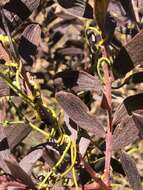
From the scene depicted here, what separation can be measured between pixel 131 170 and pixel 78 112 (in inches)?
5.0

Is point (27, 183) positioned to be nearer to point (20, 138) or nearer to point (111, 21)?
point (20, 138)

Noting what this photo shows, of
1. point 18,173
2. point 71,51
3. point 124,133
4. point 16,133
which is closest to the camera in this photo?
point 18,173

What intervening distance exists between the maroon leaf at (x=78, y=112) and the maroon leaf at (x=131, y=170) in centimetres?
6

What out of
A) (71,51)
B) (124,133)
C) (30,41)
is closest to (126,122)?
(124,133)

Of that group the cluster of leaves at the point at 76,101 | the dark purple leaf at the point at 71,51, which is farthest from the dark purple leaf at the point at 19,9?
the dark purple leaf at the point at 71,51

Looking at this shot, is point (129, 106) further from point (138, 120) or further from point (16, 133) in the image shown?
point (16, 133)

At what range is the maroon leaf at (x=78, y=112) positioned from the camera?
0.80 metres

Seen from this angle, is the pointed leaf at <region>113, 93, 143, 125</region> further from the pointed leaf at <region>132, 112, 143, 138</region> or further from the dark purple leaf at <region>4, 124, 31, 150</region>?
the dark purple leaf at <region>4, 124, 31, 150</region>

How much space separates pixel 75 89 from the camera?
3.04ft

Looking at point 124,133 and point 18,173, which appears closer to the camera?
point 18,173

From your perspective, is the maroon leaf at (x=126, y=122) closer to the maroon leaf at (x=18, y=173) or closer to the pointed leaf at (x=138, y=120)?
the pointed leaf at (x=138, y=120)

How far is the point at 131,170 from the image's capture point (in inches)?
32.2

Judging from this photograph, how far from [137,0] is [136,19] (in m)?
0.07

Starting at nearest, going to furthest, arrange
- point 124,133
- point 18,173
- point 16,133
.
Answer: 1. point 18,173
2. point 124,133
3. point 16,133
